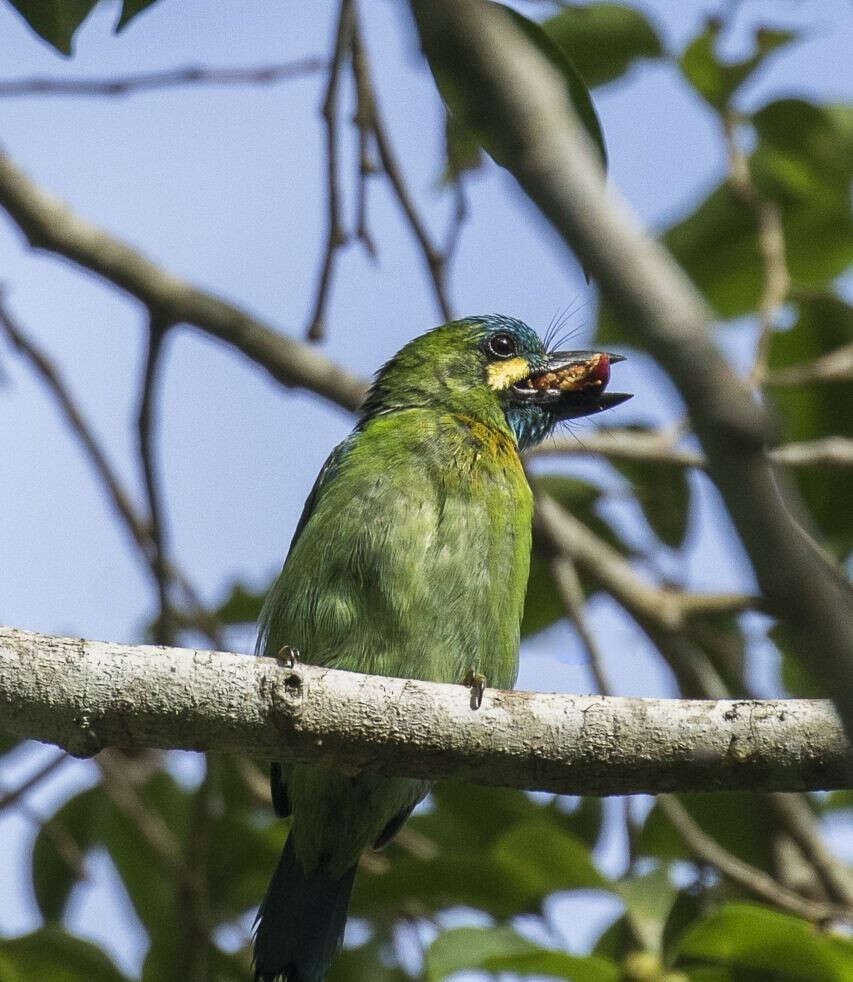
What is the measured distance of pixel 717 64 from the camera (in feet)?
15.0

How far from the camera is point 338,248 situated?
4129 mm

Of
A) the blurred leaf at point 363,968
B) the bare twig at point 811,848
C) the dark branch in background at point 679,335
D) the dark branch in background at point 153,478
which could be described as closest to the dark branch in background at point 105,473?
the dark branch in background at point 153,478

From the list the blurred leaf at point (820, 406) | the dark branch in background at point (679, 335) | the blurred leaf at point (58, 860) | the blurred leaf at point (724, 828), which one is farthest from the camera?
the blurred leaf at point (820, 406)

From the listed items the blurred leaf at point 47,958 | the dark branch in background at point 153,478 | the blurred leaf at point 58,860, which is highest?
the dark branch in background at point 153,478

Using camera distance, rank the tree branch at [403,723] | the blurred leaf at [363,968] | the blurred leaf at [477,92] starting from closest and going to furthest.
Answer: the blurred leaf at [477,92] → the tree branch at [403,723] → the blurred leaf at [363,968]

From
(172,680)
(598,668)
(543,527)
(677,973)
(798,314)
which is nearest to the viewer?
(172,680)

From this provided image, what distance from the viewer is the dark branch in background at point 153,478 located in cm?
418

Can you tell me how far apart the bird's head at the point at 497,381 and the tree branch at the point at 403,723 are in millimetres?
1624

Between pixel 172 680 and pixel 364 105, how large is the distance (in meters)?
2.28

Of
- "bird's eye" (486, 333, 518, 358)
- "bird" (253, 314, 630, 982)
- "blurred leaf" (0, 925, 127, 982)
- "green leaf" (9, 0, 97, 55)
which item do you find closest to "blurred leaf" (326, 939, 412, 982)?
"bird" (253, 314, 630, 982)

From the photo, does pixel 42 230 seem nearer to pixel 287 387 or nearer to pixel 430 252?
pixel 287 387

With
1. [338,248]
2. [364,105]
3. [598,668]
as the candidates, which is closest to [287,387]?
[338,248]

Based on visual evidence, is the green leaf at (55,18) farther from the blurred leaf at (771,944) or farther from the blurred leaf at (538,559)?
the blurred leaf at (538,559)

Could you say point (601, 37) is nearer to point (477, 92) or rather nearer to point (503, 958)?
point (503, 958)
